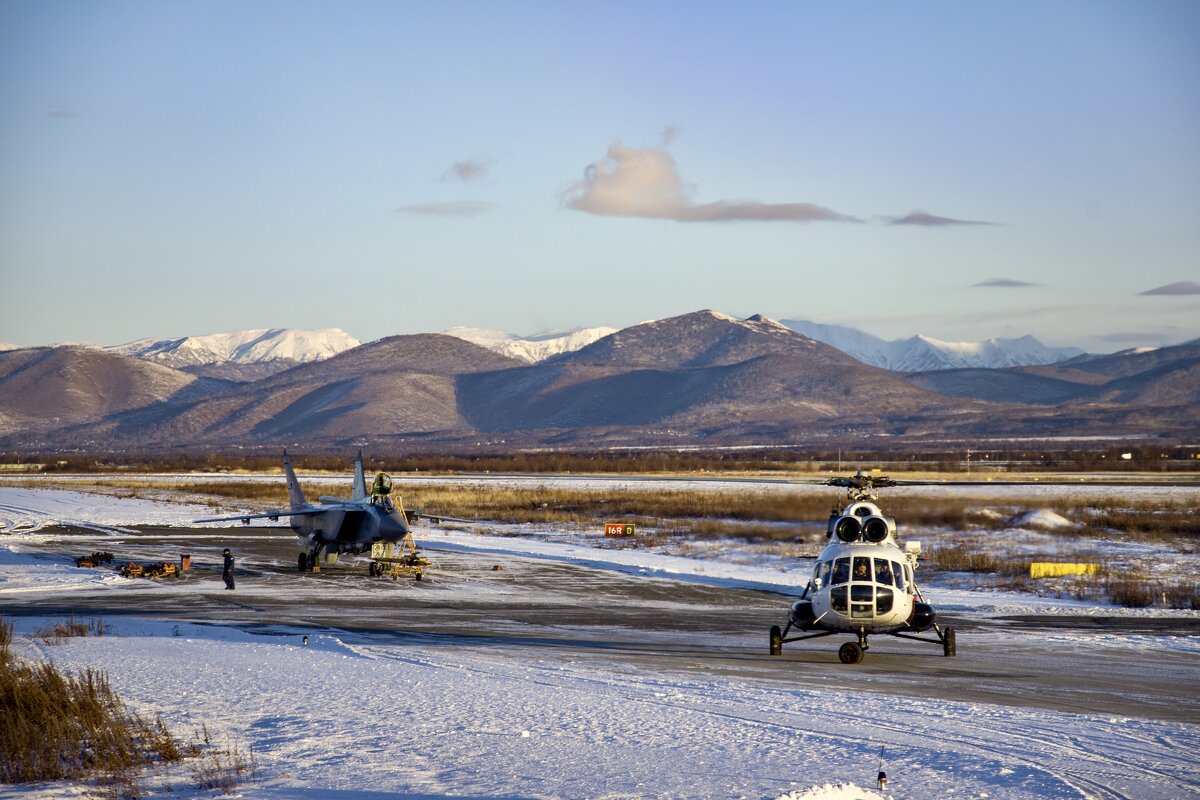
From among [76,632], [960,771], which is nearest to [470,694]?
[960,771]

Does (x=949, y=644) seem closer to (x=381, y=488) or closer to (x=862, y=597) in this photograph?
(x=862, y=597)

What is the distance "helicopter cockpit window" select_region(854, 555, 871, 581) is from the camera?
20.6 m

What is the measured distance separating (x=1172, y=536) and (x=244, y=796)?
1771 inches

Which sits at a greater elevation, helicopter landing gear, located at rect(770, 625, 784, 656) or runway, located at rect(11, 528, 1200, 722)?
helicopter landing gear, located at rect(770, 625, 784, 656)

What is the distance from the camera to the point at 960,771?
12.9 meters

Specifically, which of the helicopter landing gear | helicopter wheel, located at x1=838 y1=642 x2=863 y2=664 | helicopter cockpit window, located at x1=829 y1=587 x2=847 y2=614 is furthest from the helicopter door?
the helicopter landing gear

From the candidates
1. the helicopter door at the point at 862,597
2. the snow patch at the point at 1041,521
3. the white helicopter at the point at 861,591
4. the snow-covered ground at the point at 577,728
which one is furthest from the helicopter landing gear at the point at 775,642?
the snow patch at the point at 1041,521

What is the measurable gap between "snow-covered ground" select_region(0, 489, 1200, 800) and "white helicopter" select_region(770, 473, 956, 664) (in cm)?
192

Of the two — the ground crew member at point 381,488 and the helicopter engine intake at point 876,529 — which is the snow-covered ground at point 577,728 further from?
the ground crew member at point 381,488

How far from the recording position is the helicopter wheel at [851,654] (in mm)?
20922

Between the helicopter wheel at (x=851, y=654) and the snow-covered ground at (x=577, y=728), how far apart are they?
1.95 metres

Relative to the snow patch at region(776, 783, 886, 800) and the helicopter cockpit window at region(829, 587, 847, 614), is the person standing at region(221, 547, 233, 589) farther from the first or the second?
the snow patch at region(776, 783, 886, 800)

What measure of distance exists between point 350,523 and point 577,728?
23780 millimetres

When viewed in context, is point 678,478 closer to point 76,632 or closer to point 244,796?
point 76,632
